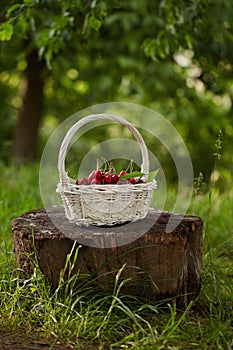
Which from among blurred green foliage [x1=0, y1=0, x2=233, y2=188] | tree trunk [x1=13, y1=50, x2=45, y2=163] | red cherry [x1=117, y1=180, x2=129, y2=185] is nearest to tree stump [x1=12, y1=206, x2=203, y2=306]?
red cherry [x1=117, y1=180, x2=129, y2=185]

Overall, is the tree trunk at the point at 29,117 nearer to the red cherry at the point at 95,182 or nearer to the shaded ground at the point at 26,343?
the red cherry at the point at 95,182

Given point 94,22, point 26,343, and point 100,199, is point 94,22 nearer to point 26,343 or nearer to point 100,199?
point 100,199

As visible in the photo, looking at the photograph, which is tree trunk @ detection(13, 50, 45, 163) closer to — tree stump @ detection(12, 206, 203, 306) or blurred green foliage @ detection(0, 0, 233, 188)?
blurred green foliage @ detection(0, 0, 233, 188)

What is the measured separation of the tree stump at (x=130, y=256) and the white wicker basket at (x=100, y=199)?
67mm

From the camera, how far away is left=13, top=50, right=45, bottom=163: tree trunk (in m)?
7.45

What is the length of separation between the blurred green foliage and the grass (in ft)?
5.54

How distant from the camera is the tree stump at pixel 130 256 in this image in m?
2.91

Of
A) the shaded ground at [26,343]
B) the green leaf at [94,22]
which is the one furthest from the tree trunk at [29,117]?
the shaded ground at [26,343]

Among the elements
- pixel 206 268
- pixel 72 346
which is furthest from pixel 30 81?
pixel 72 346

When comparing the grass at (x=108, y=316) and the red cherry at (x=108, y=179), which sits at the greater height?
the red cherry at (x=108, y=179)

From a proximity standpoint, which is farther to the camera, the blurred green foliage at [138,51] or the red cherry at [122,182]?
the blurred green foliage at [138,51]

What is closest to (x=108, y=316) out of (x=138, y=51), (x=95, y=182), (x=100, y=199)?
(x=100, y=199)

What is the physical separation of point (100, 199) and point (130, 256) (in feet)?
1.05

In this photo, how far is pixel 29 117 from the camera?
7562 mm
